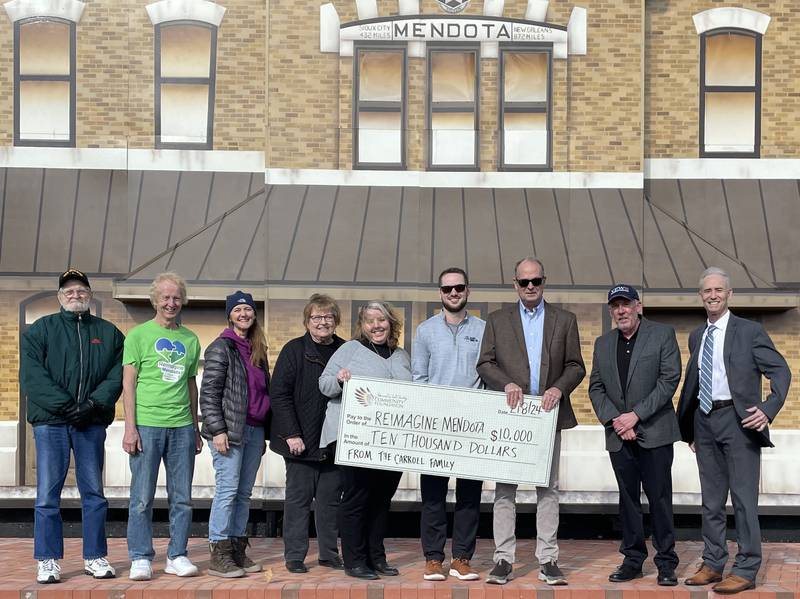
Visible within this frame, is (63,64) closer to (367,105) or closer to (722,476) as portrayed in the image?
(367,105)

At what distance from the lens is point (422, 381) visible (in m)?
8.44

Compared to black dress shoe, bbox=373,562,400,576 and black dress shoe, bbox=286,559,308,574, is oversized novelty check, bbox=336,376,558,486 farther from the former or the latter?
black dress shoe, bbox=286,559,308,574

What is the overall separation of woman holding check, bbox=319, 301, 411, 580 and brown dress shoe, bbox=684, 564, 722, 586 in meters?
2.01

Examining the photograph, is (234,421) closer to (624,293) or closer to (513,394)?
(513,394)

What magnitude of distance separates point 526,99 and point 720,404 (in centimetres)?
363

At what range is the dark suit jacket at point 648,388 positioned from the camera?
26.8 feet

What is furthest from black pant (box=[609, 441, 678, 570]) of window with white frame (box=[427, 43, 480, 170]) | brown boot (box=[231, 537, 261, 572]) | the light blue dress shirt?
window with white frame (box=[427, 43, 480, 170])

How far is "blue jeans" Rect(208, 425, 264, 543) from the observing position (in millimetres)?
8406

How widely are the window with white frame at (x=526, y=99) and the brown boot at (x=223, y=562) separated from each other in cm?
427

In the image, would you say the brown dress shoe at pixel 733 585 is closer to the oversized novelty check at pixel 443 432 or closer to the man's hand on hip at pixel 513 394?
the oversized novelty check at pixel 443 432

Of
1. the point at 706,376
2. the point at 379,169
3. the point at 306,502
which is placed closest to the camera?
the point at 706,376

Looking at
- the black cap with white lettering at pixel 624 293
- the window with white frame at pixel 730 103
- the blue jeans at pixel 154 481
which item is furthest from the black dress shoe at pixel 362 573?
the window with white frame at pixel 730 103

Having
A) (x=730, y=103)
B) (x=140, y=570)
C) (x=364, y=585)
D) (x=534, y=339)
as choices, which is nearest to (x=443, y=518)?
(x=364, y=585)

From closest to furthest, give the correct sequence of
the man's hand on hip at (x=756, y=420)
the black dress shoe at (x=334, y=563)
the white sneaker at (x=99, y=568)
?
the man's hand on hip at (x=756, y=420) → the white sneaker at (x=99, y=568) → the black dress shoe at (x=334, y=563)
